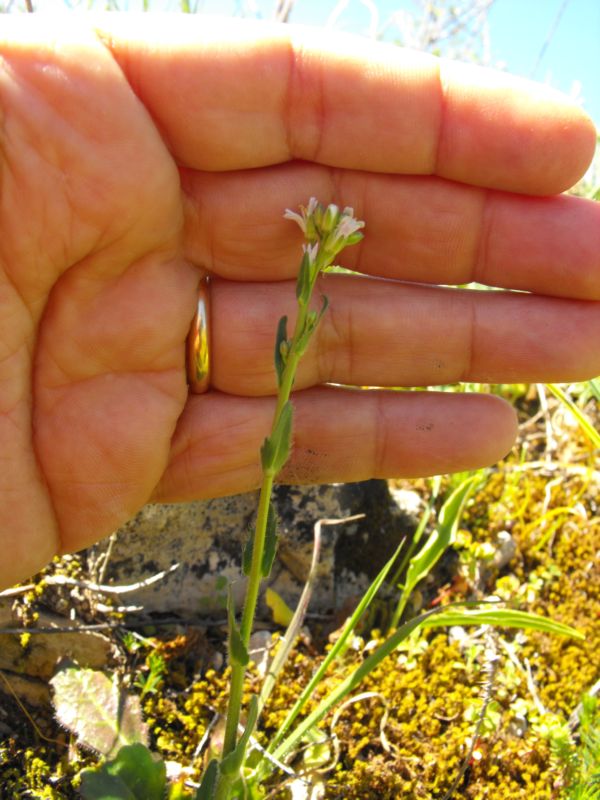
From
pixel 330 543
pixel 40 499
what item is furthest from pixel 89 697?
pixel 330 543

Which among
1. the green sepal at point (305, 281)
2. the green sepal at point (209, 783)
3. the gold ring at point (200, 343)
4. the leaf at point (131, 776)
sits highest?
the green sepal at point (305, 281)

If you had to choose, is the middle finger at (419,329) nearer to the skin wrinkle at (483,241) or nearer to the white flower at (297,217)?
the skin wrinkle at (483,241)

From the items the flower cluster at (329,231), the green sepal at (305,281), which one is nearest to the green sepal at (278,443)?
the green sepal at (305,281)

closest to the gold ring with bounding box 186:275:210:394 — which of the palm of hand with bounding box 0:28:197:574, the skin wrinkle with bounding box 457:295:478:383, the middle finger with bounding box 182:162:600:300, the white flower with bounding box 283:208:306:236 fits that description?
the palm of hand with bounding box 0:28:197:574

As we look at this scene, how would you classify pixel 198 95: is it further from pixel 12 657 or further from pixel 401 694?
pixel 401 694

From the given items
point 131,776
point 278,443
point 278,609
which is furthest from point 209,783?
point 278,609

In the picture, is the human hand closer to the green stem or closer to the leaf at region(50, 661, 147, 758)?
the leaf at region(50, 661, 147, 758)
